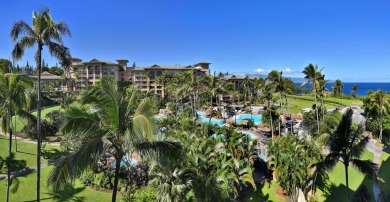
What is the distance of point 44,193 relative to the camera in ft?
67.5

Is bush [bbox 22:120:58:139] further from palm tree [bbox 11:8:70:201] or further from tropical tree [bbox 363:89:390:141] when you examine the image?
tropical tree [bbox 363:89:390:141]

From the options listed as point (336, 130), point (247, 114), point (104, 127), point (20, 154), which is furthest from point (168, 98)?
point (104, 127)

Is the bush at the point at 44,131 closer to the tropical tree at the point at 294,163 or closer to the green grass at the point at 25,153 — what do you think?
the green grass at the point at 25,153

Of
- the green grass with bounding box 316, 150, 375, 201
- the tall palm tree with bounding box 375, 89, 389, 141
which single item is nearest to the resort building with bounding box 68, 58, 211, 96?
the tall palm tree with bounding box 375, 89, 389, 141

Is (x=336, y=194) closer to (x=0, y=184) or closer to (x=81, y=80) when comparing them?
(x=0, y=184)

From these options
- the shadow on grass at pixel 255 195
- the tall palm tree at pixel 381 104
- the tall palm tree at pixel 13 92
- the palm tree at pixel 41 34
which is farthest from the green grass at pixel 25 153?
the tall palm tree at pixel 381 104

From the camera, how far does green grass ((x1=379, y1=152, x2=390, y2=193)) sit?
22791 millimetres

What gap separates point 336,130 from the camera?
615 inches

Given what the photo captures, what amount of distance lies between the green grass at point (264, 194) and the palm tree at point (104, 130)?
16.1 meters

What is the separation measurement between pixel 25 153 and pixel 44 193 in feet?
33.9

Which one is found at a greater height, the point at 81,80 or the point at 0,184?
the point at 81,80

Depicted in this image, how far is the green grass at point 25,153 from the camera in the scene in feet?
83.4

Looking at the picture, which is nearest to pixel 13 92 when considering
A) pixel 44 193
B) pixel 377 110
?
pixel 44 193

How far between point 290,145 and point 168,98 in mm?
63244
